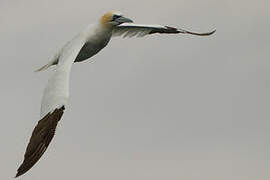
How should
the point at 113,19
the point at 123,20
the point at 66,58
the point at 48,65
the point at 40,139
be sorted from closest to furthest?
the point at 40,139, the point at 66,58, the point at 48,65, the point at 113,19, the point at 123,20

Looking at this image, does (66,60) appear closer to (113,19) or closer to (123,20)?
(113,19)

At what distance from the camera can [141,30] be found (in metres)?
36.2

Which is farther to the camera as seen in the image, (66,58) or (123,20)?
(123,20)

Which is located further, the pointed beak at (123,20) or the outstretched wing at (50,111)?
the pointed beak at (123,20)

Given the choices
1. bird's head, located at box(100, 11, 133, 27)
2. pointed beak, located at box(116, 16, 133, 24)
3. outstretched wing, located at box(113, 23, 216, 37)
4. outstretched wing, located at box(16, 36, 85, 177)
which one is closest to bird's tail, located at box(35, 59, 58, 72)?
outstretched wing, located at box(16, 36, 85, 177)

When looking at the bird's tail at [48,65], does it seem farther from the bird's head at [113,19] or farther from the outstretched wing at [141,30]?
the outstretched wing at [141,30]

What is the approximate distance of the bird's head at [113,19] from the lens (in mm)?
32656

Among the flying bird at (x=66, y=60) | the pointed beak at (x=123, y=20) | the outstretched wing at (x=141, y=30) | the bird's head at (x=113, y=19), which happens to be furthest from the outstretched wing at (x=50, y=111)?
the outstretched wing at (x=141, y=30)

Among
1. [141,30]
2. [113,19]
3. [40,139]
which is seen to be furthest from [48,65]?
[40,139]

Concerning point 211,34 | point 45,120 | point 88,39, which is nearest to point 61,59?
point 88,39

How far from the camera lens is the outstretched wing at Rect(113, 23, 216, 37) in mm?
35219

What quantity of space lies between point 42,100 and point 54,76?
119cm

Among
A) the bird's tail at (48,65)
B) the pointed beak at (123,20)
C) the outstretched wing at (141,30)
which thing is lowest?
the bird's tail at (48,65)

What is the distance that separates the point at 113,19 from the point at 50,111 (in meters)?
7.36
